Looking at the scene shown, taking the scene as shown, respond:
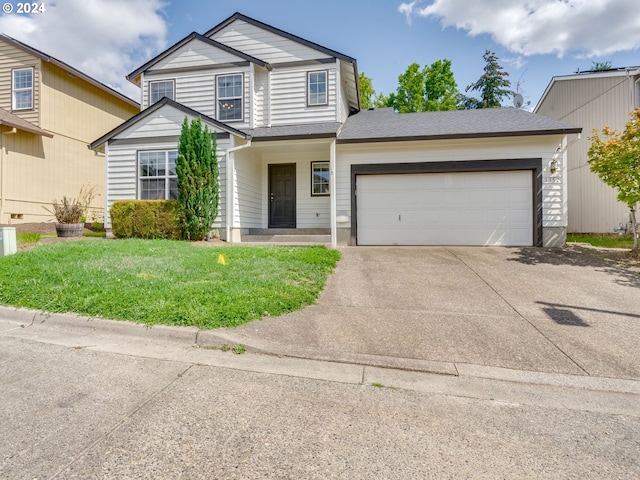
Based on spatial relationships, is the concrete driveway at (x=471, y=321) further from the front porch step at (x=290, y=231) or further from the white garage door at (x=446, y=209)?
the front porch step at (x=290, y=231)

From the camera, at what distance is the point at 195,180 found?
9070mm

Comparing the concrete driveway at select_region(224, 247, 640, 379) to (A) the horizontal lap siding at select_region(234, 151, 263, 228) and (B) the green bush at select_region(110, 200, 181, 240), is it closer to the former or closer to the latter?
(A) the horizontal lap siding at select_region(234, 151, 263, 228)

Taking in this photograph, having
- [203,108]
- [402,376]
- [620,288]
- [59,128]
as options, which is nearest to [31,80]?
[59,128]

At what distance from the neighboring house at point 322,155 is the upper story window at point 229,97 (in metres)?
0.03

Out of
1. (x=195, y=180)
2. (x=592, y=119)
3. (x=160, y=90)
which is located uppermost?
(x=160, y=90)

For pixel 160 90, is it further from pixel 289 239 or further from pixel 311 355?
pixel 311 355

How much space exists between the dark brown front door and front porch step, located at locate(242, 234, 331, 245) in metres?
1.50

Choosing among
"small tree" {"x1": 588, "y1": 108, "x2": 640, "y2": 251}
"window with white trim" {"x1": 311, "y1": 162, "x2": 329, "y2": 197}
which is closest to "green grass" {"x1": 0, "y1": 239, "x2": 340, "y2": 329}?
"window with white trim" {"x1": 311, "y1": 162, "x2": 329, "y2": 197}

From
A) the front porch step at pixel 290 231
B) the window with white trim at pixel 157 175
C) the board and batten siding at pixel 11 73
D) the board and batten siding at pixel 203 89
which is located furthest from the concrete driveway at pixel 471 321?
the board and batten siding at pixel 11 73

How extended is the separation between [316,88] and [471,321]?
9.88 m

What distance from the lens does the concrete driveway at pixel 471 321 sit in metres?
3.24

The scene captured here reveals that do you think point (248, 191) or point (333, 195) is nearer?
point (333, 195)

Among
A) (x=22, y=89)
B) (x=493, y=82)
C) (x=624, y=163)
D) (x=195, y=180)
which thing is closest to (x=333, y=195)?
(x=195, y=180)

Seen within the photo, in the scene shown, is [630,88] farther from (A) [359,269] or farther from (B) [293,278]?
(B) [293,278]
